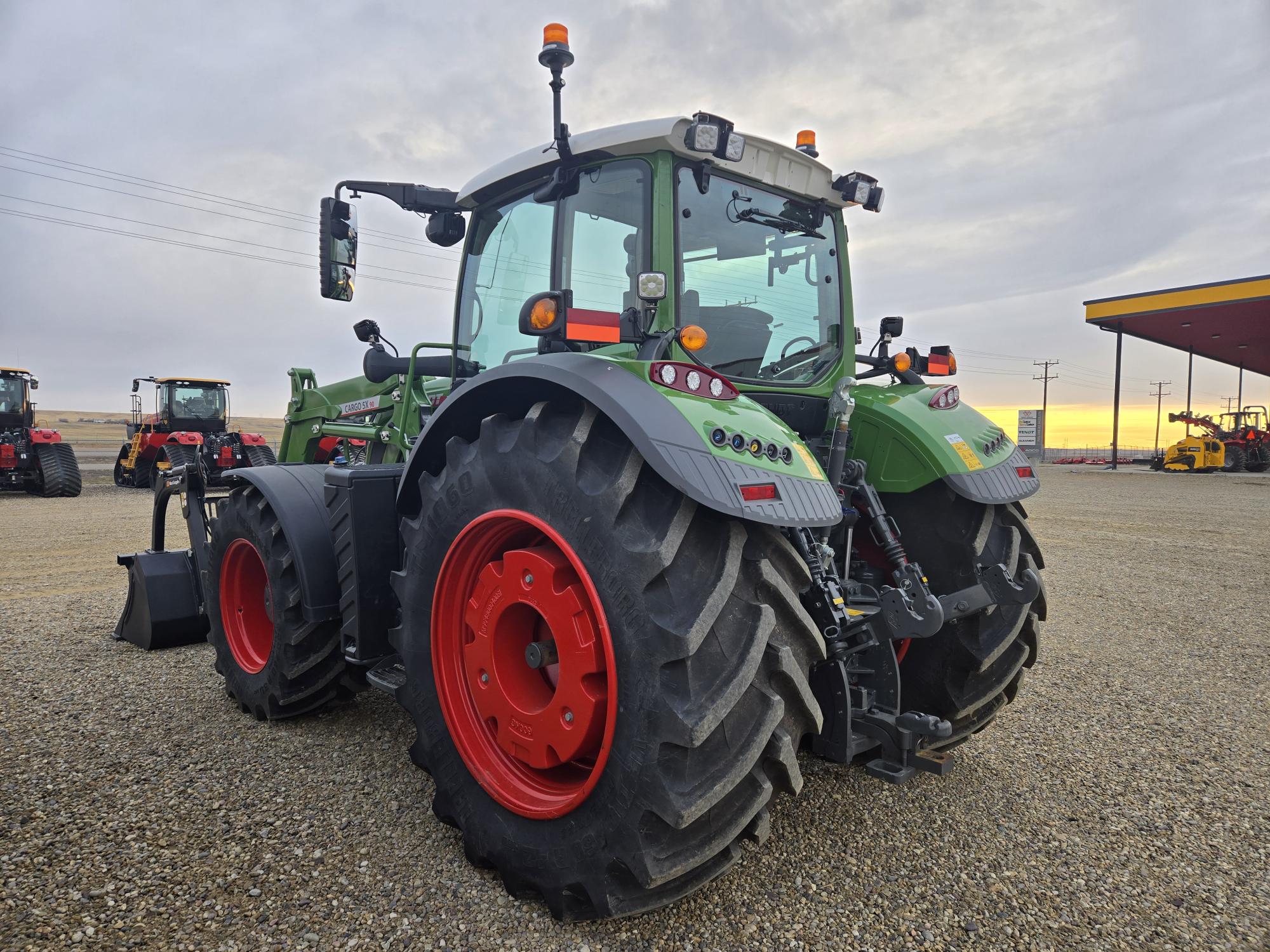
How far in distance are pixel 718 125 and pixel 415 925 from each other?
8.28 feet

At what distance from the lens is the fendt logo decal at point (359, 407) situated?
4016 mm

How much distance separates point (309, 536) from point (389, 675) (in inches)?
30.8

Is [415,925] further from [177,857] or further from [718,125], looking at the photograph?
[718,125]

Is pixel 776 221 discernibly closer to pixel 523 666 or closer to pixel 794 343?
pixel 794 343

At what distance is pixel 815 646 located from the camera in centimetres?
192

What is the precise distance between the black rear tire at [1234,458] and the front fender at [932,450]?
31.2 meters

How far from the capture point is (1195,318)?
25.5 meters

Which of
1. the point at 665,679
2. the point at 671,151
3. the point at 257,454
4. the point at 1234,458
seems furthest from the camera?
the point at 1234,458

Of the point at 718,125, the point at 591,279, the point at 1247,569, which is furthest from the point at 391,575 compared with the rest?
the point at 1247,569

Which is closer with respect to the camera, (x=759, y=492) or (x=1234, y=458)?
(x=759, y=492)

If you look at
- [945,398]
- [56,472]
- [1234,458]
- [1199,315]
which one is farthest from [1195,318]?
[56,472]

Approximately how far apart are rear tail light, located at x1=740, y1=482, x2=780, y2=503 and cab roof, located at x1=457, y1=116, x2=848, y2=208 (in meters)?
1.21

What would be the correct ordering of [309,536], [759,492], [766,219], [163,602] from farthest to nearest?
[163,602]
[309,536]
[766,219]
[759,492]

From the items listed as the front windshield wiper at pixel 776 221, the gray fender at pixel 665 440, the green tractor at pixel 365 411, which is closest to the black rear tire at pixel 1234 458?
the front windshield wiper at pixel 776 221
